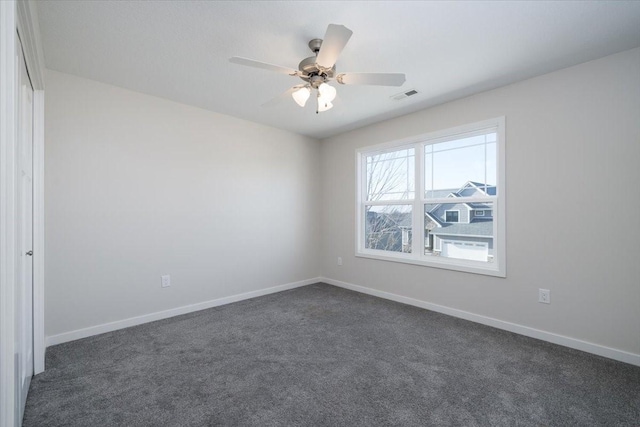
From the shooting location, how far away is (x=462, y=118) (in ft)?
10.6

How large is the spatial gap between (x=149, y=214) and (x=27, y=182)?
1144mm

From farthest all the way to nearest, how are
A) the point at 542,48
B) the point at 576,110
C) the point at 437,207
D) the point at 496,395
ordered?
1. the point at 437,207
2. the point at 576,110
3. the point at 542,48
4. the point at 496,395

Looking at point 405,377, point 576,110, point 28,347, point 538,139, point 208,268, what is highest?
point 576,110

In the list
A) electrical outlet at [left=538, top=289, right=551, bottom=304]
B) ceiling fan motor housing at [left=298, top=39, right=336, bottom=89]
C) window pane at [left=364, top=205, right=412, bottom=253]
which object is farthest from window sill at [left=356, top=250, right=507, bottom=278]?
ceiling fan motor housing at [left=298, top=39, right=336, bottom=89]

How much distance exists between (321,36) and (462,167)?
7.03 ft

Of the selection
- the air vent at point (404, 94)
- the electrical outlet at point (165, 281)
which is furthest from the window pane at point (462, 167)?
the electrical outlet at point (165, 281)

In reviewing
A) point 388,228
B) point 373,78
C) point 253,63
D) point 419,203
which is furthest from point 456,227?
point 253,63

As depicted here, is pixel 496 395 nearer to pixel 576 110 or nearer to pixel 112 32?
pixel 576 110

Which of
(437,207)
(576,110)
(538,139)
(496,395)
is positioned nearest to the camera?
(496,395)

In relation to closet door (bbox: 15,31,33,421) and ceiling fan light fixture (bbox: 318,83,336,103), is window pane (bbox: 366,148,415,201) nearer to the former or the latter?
ceiling fan light fixture (bbox: 318,83,336,103)

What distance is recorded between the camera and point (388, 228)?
4113 millimetres

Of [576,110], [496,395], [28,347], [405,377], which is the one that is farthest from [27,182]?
[576,110]

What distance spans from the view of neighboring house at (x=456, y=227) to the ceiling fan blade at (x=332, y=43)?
87.3 inches

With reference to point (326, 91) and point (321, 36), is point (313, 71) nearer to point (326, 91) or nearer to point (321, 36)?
point (326, 91)
